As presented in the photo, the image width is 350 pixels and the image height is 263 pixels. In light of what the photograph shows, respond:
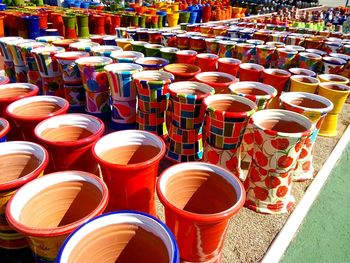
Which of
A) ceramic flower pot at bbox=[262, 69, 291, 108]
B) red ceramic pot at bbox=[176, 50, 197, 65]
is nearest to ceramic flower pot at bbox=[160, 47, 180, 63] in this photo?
red ceramic pot at bbox=[176, 50, 197, 65]

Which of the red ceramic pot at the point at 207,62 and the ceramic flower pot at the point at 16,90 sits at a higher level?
the red ceramic pot at the point at 207,62

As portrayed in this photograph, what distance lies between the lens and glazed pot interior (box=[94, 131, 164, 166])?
235 cm

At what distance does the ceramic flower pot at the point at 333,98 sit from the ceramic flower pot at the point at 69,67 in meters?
3.34

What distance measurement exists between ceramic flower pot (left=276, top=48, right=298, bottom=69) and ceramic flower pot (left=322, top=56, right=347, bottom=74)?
0.50m

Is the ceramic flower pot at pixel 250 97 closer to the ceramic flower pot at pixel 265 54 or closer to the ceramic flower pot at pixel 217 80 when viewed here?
the ceramic flower pot at pixel 217 80

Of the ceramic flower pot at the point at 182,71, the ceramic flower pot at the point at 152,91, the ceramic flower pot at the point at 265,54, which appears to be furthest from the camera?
the ceramic flower pot at the point at 265,54

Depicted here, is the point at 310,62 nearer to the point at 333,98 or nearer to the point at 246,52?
the point at 246,52

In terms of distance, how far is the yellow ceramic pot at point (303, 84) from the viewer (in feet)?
13.0

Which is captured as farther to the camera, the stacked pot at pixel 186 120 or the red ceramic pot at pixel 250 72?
the red ceramic pot at pixel 250 72

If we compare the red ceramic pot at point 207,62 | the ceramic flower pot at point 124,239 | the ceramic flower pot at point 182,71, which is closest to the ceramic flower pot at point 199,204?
the ceramic flower pot at point 124,239

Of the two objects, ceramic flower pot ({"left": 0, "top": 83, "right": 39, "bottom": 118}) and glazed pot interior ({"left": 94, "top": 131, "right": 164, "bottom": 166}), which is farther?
ceramic flower pot ({"left": 0, "top": 83, "right": 39, "bottom": 118})

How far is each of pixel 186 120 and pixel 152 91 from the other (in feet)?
1.80

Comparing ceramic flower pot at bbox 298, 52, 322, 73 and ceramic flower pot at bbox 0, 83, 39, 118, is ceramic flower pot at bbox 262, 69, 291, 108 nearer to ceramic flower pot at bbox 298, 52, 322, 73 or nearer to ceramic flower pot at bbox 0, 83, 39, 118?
ceramic flower pot at bbox 298, 52, 322, 73

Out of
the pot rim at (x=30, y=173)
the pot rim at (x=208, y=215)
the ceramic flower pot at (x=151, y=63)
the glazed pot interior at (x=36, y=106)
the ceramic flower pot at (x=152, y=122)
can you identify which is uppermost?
the ceramic flower pot at (x=151, y=63)
